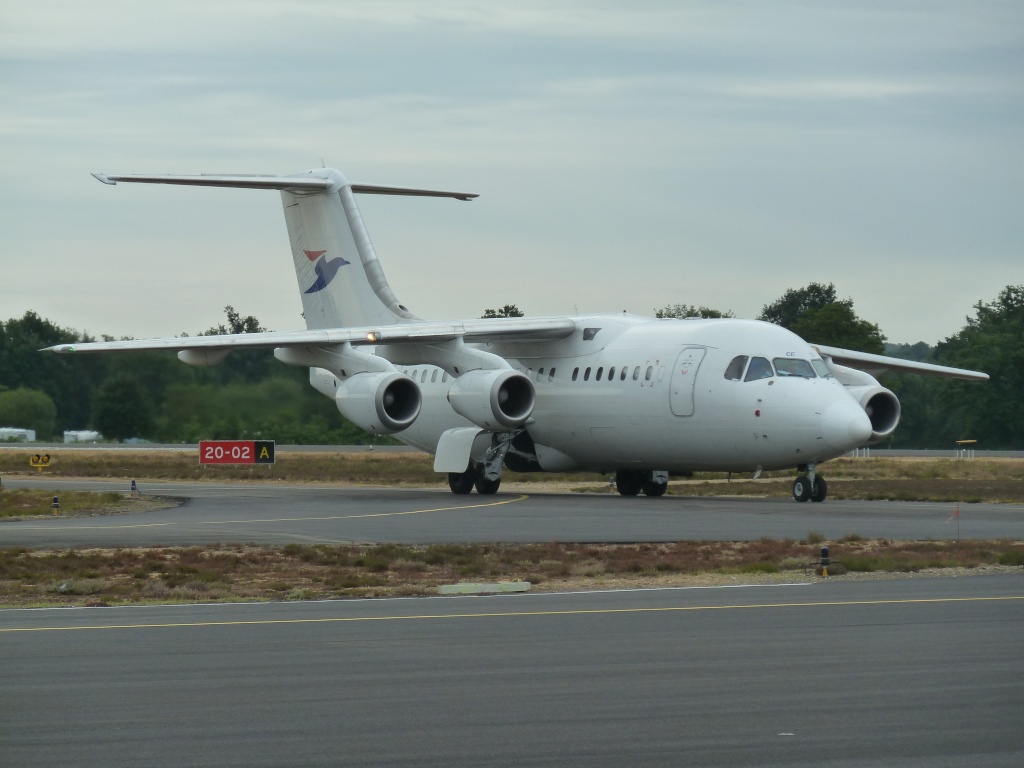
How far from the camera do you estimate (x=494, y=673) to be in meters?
10.0

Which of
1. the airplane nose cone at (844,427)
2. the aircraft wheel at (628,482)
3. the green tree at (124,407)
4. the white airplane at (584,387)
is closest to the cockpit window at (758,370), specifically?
the white airplane at (584,387)

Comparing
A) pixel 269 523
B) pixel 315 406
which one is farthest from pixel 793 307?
pixel 269 523

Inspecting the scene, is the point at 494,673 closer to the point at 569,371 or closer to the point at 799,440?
the point at 799,440

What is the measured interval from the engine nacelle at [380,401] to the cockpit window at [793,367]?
8241mm

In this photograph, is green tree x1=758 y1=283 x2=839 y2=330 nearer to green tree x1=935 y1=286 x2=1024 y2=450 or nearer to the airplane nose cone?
green tree x1=935 y1=286 x2=1024 y2=450

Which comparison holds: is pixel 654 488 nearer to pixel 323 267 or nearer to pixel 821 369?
pixel 821 369

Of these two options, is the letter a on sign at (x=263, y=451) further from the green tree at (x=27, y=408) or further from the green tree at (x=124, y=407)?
the green tree at (x=27, y=408)

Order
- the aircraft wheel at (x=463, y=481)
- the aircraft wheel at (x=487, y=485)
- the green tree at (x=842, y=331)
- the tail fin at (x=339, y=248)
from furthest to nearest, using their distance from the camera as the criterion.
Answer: the green tree at (x=842, y=331) → the tail fin at (x=339, y=248) → the aircraft wheel at (x=463, y=481) → the aircraft wheel at (x=487, y=485)

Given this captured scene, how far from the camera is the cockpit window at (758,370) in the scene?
30.2 meters

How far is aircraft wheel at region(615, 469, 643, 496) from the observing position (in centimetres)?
3569

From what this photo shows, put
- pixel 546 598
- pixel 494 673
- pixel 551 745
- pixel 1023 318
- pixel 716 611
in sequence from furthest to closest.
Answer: pixel 1023 318, pixel 546 598, pixel 716 611, pixel 494 673, pixel 551 745

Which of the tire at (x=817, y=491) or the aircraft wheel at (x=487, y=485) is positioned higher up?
the tire at (x=817, y=491)

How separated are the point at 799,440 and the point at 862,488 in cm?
780

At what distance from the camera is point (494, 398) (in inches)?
1277
